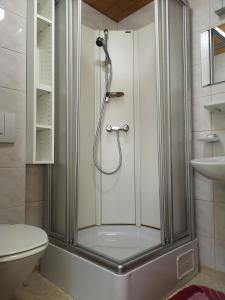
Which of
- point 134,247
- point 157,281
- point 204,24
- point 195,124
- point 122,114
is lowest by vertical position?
point 157,281

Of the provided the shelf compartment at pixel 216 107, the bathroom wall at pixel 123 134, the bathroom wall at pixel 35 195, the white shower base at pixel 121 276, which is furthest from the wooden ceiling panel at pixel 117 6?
the white shower base at pixel 121 276

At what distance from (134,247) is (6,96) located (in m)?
1.35

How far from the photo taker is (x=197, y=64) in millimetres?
1802

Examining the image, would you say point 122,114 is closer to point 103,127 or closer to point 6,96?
point 103,127

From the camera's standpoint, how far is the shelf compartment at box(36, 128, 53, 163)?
5.16 ft

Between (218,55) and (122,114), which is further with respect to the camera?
(122,114)

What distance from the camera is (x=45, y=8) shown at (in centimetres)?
163

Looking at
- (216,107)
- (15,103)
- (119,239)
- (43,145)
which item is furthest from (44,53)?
(119,239)

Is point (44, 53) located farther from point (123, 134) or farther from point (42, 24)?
point (123, 134)

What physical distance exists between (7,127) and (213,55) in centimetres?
158

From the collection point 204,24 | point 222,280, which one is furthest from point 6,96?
point 222,280

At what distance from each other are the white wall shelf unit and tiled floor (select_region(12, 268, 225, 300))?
2.71ft

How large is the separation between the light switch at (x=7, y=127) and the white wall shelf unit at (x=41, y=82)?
10 centimetres

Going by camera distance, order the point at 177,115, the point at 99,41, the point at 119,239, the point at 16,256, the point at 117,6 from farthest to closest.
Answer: the point at 117,6
the point at 99,41
the point at 119,239
the point at 177,115
the point at 16,256
